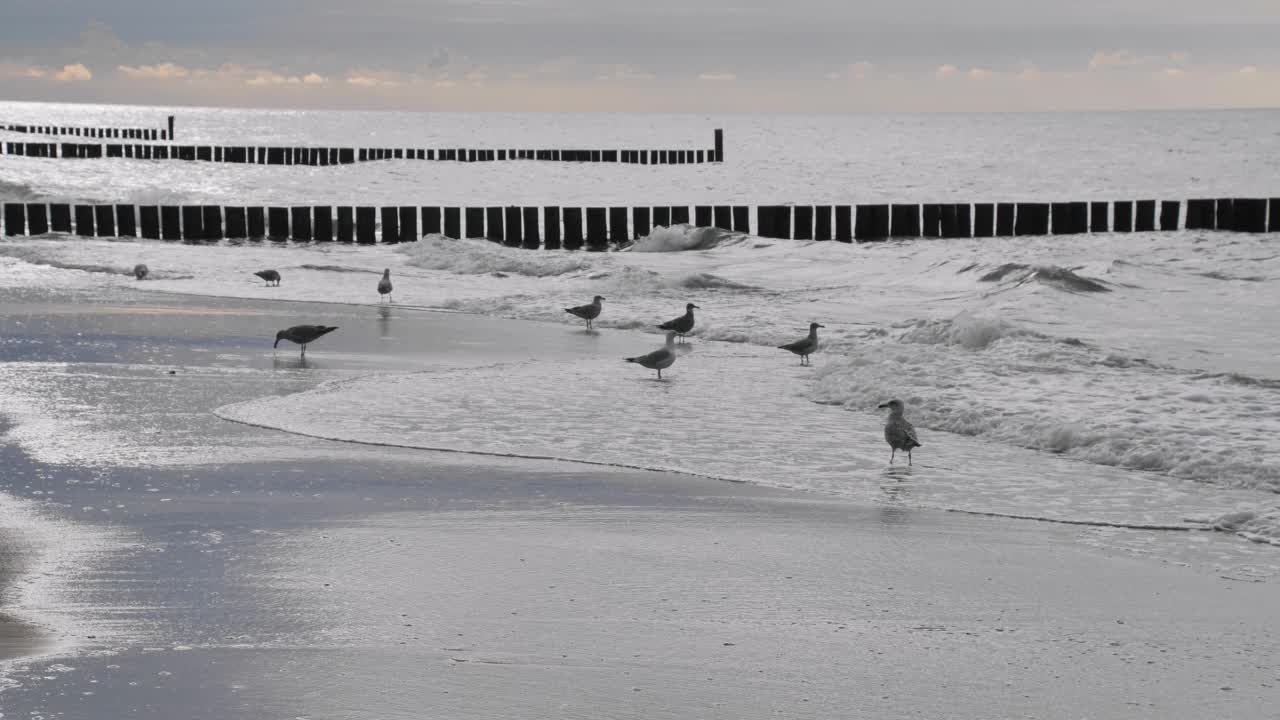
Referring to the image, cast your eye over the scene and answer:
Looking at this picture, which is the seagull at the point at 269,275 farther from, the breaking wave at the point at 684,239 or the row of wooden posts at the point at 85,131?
the row of wooden posts at the point at 85,131

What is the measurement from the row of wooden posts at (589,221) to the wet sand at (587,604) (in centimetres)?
2070

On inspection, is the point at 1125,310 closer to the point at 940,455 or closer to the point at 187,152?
the point at 940,455

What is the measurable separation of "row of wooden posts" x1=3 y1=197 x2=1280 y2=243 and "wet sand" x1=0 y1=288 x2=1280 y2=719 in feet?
67.9

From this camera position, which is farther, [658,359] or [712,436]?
[658,359]

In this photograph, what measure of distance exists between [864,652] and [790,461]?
10.6 feet

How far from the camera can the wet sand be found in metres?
4.07

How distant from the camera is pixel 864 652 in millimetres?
4469

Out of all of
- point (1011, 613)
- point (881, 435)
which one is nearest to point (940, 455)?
point (881, 435)

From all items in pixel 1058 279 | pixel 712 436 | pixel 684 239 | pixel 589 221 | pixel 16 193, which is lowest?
pixel 712 436

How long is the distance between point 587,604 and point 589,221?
24.6 meters

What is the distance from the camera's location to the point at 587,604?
495 centimetres

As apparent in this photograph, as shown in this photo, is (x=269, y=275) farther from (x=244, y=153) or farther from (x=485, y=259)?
(x=244, y=153)

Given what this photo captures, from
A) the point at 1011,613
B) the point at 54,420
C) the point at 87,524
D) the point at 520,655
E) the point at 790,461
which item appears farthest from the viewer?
the point at 54,420

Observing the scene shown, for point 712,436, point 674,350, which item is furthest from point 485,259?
point 712,436
